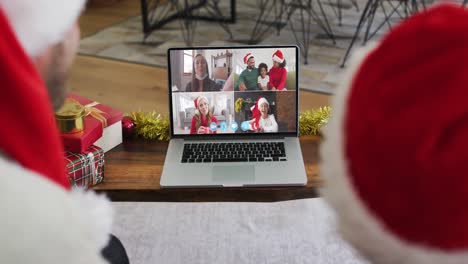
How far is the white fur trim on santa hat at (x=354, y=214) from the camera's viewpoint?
65 cm

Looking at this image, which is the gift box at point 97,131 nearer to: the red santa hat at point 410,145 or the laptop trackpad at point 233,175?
the laptop trackpad at point 233,175

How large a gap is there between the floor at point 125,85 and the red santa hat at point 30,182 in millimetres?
2243

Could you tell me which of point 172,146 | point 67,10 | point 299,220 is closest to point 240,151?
point 172,146

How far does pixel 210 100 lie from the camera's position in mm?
1735

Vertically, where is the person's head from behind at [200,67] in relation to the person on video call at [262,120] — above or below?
above

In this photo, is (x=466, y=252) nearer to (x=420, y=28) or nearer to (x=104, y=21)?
(x=420, y=28)

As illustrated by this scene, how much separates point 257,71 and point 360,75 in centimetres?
107

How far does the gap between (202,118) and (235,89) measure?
0.40 feet

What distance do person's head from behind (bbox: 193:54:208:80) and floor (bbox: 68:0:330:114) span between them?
1281 mm

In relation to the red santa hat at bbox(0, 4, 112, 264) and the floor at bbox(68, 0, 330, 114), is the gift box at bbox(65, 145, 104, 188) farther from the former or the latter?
the floor at bbox(68, 0, 330, 114)

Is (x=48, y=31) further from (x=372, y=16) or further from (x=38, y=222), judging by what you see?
(x=372, y=16)

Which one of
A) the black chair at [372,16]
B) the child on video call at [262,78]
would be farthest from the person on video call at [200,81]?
the black chair at [372,16]

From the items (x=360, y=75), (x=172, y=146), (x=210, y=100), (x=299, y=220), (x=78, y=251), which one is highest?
(x=360, y=75)

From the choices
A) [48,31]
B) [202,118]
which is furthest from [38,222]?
[202,118]
